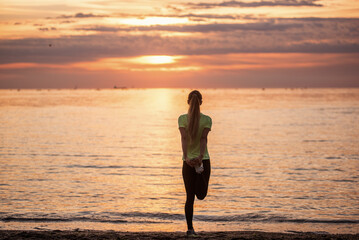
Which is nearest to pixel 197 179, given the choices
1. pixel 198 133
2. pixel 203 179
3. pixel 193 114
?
pixel 203 179

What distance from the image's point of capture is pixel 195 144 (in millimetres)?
8531

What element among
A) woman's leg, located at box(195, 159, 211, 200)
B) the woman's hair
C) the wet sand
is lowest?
the wet sand

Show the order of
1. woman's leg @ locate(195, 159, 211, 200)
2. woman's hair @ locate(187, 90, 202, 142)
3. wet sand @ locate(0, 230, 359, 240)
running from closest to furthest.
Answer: woman's hair @ locate(187, 90, 202, 142) → woman's leg @ locate(195, 159, 211, 200) → wet sand @ locate(0, 230, 359, 240)

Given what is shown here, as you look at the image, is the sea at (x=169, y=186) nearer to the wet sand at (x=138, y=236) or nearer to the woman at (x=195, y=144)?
the wet sand at (x=138, y=236)

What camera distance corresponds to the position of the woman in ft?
27.5

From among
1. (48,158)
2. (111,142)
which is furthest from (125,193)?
(111,142)

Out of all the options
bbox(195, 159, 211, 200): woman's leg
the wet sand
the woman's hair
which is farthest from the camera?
the wet sand

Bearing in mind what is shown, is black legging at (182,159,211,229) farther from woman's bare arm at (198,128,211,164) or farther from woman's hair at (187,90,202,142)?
woman's hair at (187,90,202,142)

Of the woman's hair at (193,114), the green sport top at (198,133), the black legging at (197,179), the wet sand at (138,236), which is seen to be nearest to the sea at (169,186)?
the wet sand at (138,236)

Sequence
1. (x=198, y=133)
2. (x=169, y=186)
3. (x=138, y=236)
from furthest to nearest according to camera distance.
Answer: (x=169, y=186)
(x=138, y=236)
(x=198, y=133)

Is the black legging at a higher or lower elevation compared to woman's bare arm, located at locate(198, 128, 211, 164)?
lower

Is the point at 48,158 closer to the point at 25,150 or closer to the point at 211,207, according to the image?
the point at 25,150

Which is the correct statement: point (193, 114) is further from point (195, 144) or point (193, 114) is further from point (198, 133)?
point (195, 144)

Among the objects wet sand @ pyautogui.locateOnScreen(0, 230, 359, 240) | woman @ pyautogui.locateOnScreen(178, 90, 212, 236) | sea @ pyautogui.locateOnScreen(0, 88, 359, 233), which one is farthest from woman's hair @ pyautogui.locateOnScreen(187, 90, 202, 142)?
sea @ pyautogui.locateOnScreen(0, 88, 359, 233)
